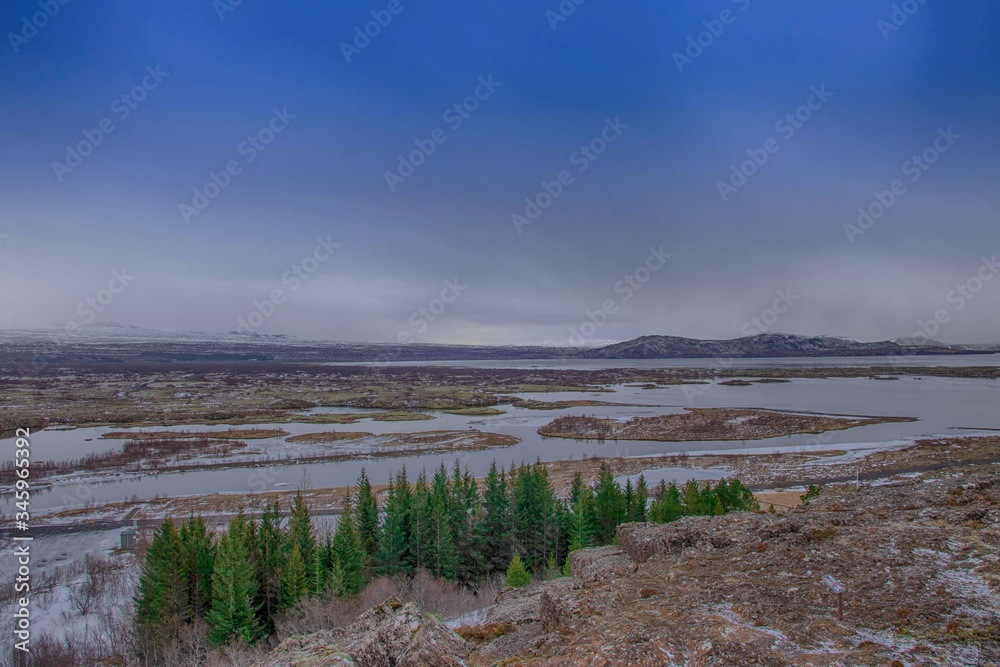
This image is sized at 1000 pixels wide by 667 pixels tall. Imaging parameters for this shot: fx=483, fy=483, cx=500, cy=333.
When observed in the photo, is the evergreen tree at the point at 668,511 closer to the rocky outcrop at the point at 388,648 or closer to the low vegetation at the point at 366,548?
the low vegetation at the point at 366,548

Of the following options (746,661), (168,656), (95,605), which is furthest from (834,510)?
(95,605)

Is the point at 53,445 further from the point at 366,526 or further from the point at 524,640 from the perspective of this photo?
the point at 524,640

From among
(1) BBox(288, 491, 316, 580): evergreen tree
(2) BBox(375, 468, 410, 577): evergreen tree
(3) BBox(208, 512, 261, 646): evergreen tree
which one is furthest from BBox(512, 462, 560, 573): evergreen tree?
(3) BBox(208, 512, 261, 646): evergreen tree

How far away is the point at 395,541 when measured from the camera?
3125 cm

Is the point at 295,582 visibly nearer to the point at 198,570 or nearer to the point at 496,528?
the point at 198,570

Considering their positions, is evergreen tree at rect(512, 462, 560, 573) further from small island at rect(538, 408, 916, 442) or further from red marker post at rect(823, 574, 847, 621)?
small island at rect(538, 408, 916, 442)

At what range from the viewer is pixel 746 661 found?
5879mm

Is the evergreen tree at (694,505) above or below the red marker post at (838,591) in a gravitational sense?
below

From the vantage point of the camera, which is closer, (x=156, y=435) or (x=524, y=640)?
(x=524, y=640)

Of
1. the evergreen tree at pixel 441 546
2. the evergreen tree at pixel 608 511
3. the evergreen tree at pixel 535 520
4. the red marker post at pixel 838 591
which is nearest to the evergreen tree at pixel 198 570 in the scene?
the evergreen tree at pixel 441 546

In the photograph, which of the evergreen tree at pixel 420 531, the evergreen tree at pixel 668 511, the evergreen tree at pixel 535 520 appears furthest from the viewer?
the evergreen tree at pixel 535 520

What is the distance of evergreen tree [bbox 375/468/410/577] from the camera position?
30938mm

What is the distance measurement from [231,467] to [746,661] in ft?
186

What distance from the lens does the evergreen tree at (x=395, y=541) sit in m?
30.9
